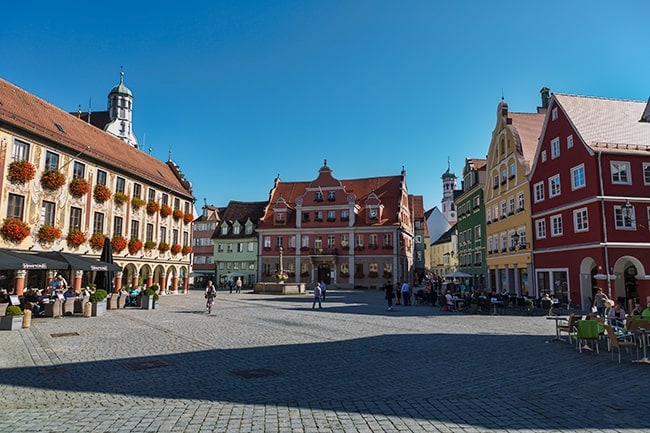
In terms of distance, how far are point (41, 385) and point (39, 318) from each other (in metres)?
13.5

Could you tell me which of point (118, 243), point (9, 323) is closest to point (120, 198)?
point (118, 243)

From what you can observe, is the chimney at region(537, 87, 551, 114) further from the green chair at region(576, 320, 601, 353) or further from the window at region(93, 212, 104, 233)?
the window at region(93, 212, 104, 233)

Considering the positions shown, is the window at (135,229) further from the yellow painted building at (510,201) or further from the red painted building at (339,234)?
the yellow painted building at (510,201)

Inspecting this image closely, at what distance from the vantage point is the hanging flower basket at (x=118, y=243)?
3392 centimetres

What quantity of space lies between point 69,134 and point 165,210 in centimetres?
1191

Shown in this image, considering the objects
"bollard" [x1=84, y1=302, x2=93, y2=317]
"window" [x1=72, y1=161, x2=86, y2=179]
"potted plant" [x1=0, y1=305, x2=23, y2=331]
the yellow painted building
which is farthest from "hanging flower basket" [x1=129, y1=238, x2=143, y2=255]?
the yellow painted building

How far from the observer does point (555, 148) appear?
3206 centimetres

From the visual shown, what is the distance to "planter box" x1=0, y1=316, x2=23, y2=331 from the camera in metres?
15.7

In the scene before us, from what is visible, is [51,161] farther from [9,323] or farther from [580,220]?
[580,220]

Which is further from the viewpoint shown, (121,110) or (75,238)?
(121,110)

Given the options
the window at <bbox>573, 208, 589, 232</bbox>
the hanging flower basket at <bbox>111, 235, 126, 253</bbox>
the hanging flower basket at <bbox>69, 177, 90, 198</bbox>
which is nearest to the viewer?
the window at <bbox>573, 208, 589, 232</bbox>

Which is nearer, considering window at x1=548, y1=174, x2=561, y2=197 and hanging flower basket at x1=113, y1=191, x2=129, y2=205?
window at x1=548, y1=174, x2=561, y2=197

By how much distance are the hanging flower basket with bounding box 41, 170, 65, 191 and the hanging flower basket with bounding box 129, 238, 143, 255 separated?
9.02m

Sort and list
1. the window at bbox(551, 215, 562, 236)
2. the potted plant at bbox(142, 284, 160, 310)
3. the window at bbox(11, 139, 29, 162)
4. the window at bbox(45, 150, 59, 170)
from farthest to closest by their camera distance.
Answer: the window at bbox(551, 215, 562, 236)
the window at bbox(45, 150, 59, 170)
the window at bbox(11, 139, 29, 162)
the potted plant at bbox(142, 284, 160, 310)
